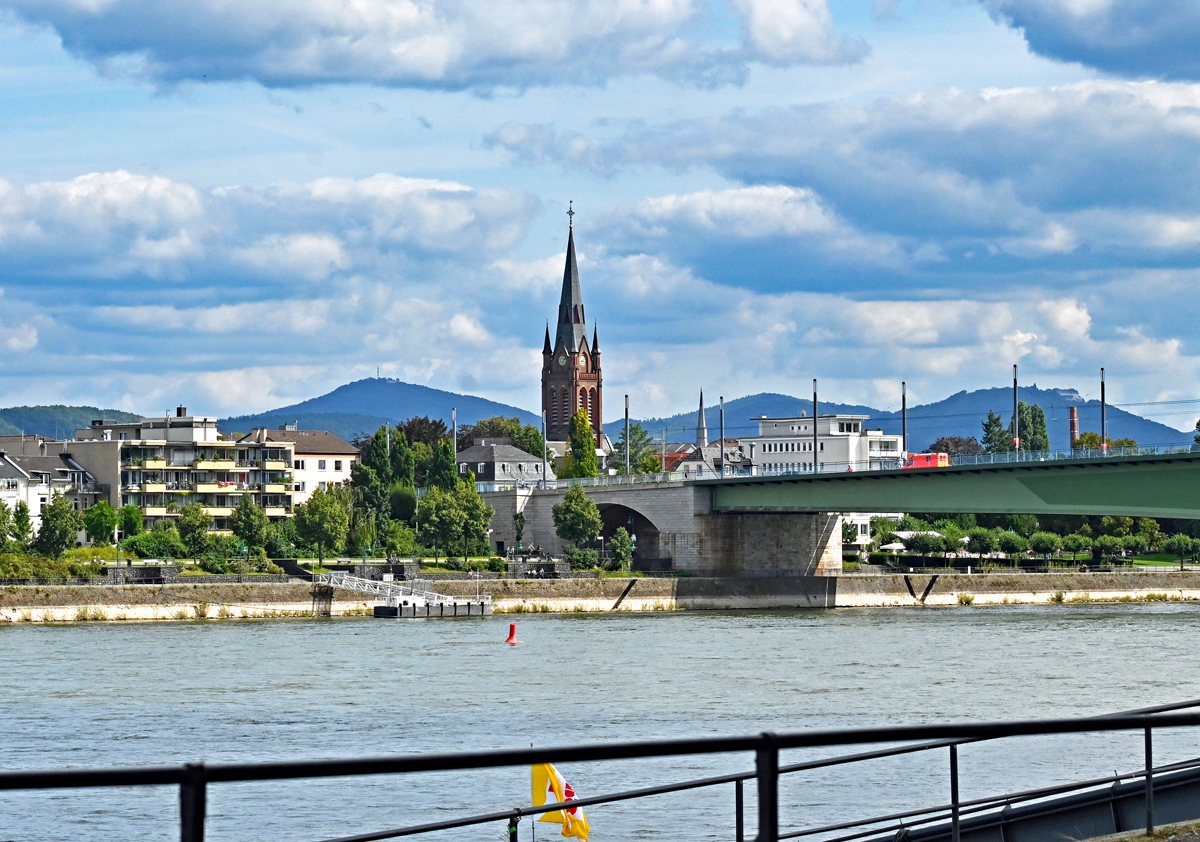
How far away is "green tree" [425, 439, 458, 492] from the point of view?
378 feet

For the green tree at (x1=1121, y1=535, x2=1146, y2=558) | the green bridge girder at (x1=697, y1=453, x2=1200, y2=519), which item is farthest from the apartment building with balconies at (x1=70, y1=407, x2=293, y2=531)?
the green tree at (x1=1121, y1=535, x2=1146, y2=558)

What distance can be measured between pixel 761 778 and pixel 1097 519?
11982 cm

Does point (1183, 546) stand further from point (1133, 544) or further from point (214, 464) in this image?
point (214, 464)

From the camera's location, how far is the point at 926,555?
106812 millimetres

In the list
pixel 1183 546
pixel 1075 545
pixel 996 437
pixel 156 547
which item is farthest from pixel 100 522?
pixel 996 437

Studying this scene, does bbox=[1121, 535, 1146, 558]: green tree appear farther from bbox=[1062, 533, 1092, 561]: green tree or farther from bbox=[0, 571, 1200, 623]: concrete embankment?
bbox=[0, 571, 1200, 623]: concrete embankment

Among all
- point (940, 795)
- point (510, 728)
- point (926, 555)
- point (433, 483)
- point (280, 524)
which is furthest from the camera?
point (433, 483)

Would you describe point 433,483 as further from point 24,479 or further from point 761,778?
point 761,778

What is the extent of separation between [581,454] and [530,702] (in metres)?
94.8

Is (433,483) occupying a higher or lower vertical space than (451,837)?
higher

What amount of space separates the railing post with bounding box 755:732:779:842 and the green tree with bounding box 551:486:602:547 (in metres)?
90.4

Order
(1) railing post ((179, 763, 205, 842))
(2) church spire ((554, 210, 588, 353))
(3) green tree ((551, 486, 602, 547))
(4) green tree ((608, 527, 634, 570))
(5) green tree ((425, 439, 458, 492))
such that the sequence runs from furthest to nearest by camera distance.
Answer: (2) church spire ((554, 210, 588, 353)) → (5) green tree ((425, 439, 458, 492)) → (3) green tree ((551, 486, 602, 547)) → (4) green tree ((608, 527, 634, 570)) → (1) railing post ((179, 763, 205, 842))

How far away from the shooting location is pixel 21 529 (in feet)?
263

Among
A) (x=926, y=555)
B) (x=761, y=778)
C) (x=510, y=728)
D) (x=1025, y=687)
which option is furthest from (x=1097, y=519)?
(x=761, y=778)
